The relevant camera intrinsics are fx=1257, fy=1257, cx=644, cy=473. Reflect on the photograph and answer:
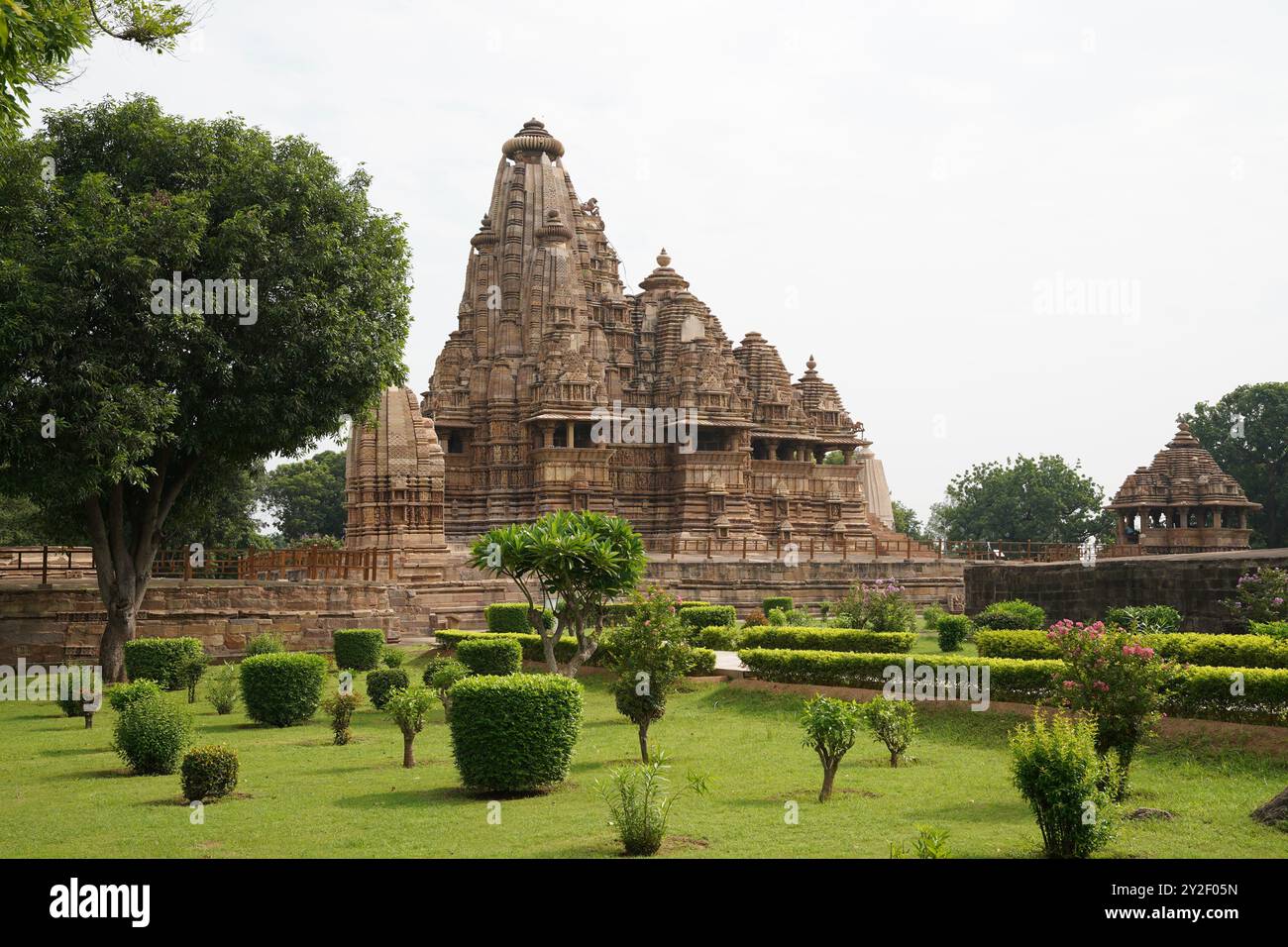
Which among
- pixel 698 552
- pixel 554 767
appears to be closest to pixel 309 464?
pixel 698 552

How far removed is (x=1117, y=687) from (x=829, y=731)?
276 cm

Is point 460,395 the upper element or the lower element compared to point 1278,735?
upper

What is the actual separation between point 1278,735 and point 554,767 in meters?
7.59

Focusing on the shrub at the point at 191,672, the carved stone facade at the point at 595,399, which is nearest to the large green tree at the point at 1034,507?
the carved stone facade at the point at 595,399

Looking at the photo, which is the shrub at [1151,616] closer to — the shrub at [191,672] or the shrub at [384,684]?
the shrub at [384,684]

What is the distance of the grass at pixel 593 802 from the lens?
10234 mm

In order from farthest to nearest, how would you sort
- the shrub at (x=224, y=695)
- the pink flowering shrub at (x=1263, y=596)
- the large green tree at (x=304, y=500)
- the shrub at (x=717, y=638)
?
the large green tree at (x=304, y=500) < the shrub at (x=717, y=638) < the pink flowering shrub at (x=1263, y=596) < the shrub at (x=224, y=695)

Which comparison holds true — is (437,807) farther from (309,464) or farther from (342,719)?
(309,464)

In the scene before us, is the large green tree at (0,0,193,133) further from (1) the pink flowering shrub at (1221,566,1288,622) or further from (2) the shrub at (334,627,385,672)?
(1) the pink flowering shrub at (1221,566,1288,622)

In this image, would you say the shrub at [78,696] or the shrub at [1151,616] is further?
the shrub at [1151,616]

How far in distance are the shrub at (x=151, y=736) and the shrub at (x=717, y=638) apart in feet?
38.6

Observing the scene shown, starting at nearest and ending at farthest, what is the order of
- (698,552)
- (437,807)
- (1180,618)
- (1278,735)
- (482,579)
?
1. (437,807)
2. (1278,735)
3. (1180,618)
4. (482,579)
5. (698,552)
